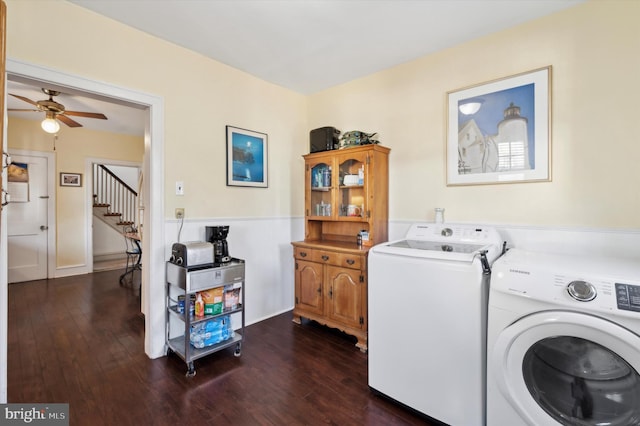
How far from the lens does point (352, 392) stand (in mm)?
1910

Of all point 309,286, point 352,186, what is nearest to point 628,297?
point 352,186

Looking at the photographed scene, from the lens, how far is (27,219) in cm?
457

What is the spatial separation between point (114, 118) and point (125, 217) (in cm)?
297

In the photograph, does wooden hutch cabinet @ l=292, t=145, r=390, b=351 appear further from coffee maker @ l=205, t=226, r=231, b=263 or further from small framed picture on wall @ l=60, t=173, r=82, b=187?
small framed picture on wall @ l=60, t=173, r=82, b=187

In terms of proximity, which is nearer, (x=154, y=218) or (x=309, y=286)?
(x=154, y=218)

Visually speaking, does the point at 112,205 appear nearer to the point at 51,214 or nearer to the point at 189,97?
the point at 51,214

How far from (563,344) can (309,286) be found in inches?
79.7

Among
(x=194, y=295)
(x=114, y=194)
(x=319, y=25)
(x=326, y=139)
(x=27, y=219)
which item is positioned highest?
(x=319, y=25)

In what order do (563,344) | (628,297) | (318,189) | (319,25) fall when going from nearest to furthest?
(628,297) < (563,344) < (319,25) < (318,189)

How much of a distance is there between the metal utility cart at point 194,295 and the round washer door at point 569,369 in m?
1.85

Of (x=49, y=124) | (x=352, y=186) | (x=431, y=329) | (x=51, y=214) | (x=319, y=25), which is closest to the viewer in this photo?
(x=431, y=329)

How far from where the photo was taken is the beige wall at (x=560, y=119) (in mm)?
1818

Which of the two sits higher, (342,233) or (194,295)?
(342,233)

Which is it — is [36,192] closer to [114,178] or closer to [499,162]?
[114,178]
